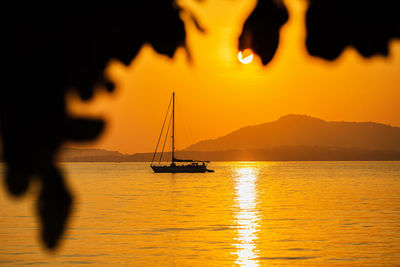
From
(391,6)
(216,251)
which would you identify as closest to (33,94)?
(391,6)

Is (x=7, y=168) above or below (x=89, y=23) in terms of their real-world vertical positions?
below

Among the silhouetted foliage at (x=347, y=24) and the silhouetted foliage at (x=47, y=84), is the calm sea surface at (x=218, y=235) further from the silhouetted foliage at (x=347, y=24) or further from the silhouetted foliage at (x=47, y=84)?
the silhouetted foliage at (x=47, y=84)

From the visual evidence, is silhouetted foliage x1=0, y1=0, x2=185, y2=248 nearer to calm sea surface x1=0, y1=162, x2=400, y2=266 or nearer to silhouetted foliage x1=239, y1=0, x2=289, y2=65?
silhouetted foliage x1=239, y1=0, x2=289, y2=65

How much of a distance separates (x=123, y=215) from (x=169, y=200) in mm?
17219

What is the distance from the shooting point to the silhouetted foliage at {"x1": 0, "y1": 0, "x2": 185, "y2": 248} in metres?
1.53

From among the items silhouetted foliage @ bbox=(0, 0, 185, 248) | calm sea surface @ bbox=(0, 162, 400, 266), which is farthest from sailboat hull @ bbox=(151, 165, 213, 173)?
silhouetted foliage @ bbox=(0, 0, 185, 248)

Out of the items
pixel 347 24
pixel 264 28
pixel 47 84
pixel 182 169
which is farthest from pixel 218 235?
pixel 182 169

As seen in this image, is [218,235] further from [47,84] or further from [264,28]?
[47,84]

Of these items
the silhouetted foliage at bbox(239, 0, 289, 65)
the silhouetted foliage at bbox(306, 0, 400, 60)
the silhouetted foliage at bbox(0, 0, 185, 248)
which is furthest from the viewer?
the silhouetted foliage at bbox(239, 0, 289, 65)

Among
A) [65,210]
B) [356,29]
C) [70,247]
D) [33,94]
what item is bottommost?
[70,247]

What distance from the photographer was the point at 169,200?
66000 mm

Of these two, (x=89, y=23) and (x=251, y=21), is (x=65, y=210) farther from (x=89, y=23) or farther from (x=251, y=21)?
(x=251, y=21)

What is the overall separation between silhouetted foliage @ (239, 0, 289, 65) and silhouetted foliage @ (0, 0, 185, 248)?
0.52 meters

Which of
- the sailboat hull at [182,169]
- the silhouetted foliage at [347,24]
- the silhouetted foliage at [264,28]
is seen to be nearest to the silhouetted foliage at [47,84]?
the silhouetted foliage at [264,28]
